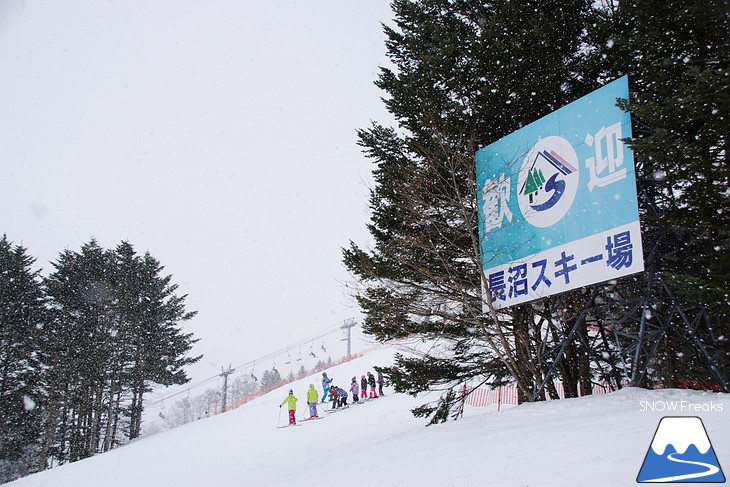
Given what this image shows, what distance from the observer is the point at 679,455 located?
3.59 meters

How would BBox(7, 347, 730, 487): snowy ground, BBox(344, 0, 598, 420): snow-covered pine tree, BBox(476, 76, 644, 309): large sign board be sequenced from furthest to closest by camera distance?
BBox(344, 0, 598, 420): snow-covered pine tree → BBox(476, 76, 644, 309): large sign board → BBox(7, 347, 730, 487): snowy ground

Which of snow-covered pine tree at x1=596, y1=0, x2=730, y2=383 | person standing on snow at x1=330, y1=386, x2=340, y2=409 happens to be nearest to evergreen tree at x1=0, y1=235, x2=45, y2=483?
person standing on snow at x1=330, y1=386, x2=340, y2=409

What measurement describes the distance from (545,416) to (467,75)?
7170 mm

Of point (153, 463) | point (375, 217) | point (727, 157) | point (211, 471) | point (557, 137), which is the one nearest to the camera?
point (727, 157)

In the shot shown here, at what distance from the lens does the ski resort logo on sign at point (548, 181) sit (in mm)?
8633

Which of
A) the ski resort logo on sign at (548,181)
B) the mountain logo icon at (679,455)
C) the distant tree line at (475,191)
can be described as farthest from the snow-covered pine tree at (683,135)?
the mountain logo icon at (679,455)

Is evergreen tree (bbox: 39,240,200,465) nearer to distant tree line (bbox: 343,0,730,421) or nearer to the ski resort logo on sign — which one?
distant tree line (bbox: 343,0,730,421)

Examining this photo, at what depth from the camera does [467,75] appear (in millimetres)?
10188

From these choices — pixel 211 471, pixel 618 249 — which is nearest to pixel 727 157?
pixel 618 249

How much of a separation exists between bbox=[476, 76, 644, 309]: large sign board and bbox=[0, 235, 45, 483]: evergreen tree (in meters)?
27.7

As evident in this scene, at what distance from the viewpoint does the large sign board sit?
7.68 m

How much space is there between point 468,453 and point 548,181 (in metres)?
5.52

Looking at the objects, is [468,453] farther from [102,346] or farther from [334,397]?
[102,346]

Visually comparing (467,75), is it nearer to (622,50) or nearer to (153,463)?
(622,50)
